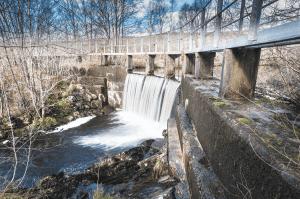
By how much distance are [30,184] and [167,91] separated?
6349 millimetres

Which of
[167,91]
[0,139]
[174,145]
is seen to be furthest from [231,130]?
[0,139]

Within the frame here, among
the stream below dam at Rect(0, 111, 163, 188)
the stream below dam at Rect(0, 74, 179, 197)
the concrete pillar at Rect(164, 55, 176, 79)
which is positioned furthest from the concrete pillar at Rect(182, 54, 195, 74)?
the stream below dam at Rect(0, 111, 163, 188)

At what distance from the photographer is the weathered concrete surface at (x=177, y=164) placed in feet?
9.46

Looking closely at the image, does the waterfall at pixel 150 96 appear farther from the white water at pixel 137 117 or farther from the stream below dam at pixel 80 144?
the stream below dam at pixel 80 144

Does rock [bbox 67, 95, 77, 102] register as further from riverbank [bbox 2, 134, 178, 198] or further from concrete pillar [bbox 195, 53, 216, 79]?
concrete pillar [bbox 195, 53, 216, 79]

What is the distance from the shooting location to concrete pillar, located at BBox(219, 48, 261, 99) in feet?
9.04

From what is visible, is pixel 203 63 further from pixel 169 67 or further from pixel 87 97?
pixel 87 97

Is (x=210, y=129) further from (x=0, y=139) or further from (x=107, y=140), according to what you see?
(x=0, y=139)

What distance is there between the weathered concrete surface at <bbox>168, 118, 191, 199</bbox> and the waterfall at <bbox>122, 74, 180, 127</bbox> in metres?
2.84

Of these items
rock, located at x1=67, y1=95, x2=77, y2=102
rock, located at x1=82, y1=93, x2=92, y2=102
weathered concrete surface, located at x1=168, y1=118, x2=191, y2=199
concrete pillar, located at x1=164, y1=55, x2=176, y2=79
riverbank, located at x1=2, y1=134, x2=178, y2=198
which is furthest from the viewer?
rock, located at x1=82, y1=93, x2=92, y2=102

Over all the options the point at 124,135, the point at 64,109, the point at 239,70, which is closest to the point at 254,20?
the point at 239,70

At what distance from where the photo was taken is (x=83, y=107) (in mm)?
11812

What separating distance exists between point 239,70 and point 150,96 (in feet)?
23.8

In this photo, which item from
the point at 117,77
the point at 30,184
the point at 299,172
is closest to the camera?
the point at 299,172
